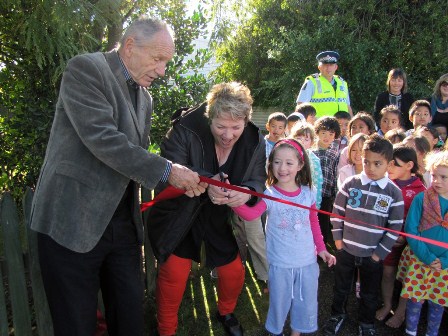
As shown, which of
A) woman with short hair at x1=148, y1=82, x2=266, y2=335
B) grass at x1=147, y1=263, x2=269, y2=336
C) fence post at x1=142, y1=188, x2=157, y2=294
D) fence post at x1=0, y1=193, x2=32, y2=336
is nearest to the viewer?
fence post at x1=0, y1=193, x2=32, y2=336

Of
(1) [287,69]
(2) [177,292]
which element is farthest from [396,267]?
(1) [287,69]

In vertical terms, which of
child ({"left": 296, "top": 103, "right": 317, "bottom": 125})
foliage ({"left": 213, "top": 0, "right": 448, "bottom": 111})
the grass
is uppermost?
foliage ({"left": 213, "top": 0, "right": 448, "bottom": 111})

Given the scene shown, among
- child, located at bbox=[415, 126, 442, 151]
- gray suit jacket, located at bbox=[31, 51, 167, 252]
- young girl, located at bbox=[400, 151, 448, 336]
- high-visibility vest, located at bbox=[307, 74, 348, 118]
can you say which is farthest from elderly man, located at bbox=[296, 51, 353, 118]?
gray suit jacket, located at bbox=[31, 51, 167, 252]

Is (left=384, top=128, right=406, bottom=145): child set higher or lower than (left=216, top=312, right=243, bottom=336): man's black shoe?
higher

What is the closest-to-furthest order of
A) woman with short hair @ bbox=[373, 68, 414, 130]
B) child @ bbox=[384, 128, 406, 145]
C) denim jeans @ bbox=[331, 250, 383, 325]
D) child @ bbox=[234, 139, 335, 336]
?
child @ bbox=[234, 139, 335, 336], denim jeans @ bbox=[331, 250, 383, 325], child @ bbox=[384, 128, 406, 145], woman with short hair @ bbox=[373, 68, 414, 130]

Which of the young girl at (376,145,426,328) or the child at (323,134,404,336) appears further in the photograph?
the young girl at (376,145,426,328)

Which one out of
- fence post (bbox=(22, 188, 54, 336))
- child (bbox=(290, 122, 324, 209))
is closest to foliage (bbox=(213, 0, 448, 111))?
child (bbox=(290, 122, 324, 209))

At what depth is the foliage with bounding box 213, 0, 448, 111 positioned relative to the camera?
997 centimetres

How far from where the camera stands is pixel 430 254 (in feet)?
9.66

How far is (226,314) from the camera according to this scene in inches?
128

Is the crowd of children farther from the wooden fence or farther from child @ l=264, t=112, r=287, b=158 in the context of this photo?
child @ l=264, t=112, r=287, b=158

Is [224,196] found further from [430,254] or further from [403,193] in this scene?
[403,193]

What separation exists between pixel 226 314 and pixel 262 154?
143 centimetres

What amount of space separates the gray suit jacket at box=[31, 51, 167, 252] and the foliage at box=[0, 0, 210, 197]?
1620mm
